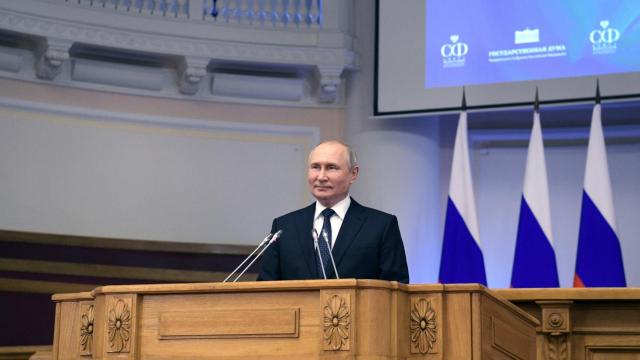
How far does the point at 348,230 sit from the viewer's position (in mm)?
3922

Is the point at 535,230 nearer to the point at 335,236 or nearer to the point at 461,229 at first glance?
the point at 461,229

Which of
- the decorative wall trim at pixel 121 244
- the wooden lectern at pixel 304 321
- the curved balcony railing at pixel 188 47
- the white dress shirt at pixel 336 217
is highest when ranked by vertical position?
the curved balcony railing at pixel 188 47

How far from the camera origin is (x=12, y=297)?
6.45m

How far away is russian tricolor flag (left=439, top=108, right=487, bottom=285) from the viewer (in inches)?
266

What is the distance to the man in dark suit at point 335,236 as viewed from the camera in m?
3.86

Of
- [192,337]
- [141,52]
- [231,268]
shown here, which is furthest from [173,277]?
[192,337]

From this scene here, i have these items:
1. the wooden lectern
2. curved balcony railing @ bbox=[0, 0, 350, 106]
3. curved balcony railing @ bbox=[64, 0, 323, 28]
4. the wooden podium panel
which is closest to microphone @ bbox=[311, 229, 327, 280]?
the wooden lectern

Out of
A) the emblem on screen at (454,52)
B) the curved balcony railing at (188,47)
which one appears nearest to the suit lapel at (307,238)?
the curved balcony railing at (188,47)

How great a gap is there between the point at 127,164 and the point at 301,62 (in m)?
1.38

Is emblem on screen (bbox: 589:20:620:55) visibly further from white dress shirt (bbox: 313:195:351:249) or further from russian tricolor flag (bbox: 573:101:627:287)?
white dress shirt (bbox: 313:195:351:249)

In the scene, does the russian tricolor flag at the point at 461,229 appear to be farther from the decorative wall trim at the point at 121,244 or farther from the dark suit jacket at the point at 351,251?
the dark suit jacket at the point at 351,251

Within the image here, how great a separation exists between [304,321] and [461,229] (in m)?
3.80

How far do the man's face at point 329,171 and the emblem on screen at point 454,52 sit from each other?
133 inches

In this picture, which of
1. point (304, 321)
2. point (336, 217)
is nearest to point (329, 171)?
point (336, 217)
